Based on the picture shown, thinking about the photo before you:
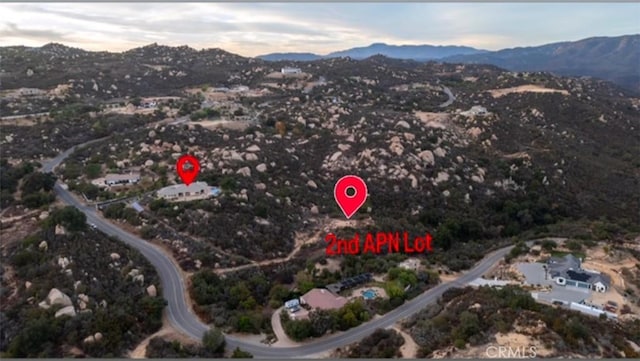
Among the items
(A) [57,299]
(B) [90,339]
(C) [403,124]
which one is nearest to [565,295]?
(B) [90,339]

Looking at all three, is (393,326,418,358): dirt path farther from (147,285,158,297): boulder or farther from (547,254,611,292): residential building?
(147,285,158,297): boulder

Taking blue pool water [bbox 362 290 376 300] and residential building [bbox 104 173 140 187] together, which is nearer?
blue pool water [bbox 362 290 376 300]

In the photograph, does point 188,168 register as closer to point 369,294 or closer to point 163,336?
point 163,336

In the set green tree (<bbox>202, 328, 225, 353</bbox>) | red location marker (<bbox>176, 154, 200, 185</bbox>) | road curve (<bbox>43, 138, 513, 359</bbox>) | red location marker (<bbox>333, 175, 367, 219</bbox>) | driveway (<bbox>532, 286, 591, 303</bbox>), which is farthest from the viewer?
red location marker (<bbox>176, 154, 200, 185</bbox>)

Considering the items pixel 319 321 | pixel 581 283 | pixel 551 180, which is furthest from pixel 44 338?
pixel 551 180

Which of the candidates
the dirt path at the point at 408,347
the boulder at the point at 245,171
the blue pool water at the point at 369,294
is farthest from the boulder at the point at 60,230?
the dirt path at the point at 408,347

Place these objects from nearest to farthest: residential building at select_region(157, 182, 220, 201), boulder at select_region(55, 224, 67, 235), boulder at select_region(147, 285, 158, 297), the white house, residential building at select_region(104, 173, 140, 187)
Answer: boulder at select_region(147, 285, 158, 297)
boulder at select_region(55, 224, 67, 235)
residential building at select_region(157, 182, 220, 201)
residential building at select_region(104, 173, 140, 187)
the white house

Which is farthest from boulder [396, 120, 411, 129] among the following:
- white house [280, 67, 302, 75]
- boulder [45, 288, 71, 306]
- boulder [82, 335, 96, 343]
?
white house [280, 67, 302, 75]
